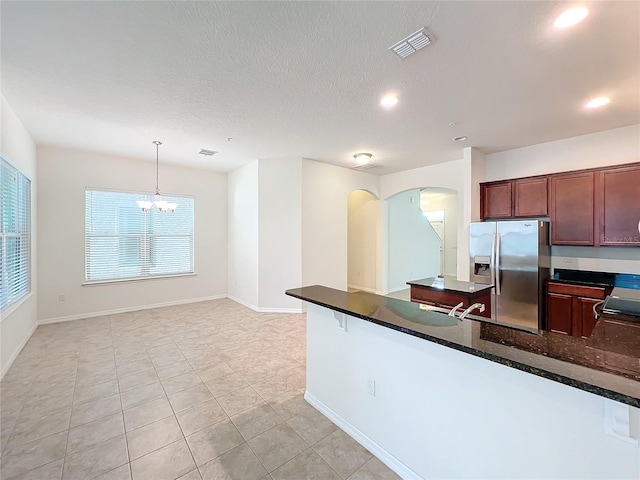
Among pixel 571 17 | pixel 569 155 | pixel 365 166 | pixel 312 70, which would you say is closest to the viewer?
pixel 571 17

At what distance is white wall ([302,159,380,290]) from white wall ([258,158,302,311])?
136mm

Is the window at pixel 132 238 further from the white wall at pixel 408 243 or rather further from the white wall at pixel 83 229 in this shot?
the white wall at pixel 408 243

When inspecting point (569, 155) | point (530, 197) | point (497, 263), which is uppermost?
point (569, 155)

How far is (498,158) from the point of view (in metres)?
4.86

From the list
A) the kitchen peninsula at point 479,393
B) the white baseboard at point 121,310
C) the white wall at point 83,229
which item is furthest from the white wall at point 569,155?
the white baseboard at point 121,310

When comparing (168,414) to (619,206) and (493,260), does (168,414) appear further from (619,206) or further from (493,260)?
(619,206)

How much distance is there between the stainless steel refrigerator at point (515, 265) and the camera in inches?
153

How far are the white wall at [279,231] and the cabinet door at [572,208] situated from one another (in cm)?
400

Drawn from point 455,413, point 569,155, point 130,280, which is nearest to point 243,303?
point 130,280

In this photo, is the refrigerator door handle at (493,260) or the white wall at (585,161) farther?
the refrigerator door handle at (493,260)

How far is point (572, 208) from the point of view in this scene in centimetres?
395

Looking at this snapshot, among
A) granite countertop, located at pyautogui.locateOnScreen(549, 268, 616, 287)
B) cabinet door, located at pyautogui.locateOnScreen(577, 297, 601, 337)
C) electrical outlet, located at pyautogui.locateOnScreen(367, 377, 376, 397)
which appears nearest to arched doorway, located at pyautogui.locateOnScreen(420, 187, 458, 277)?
granite countertop, located at pyautogui.locateOnScreen(549, 268, 616, 287)

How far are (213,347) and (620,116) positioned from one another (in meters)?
5.82

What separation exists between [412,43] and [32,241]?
5.71 meters
